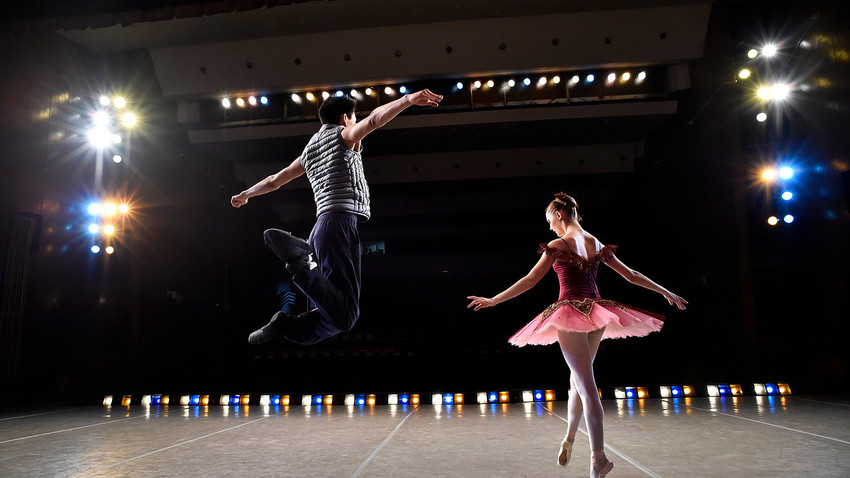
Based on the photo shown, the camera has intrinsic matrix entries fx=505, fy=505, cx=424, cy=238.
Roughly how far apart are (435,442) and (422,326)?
9.33 m

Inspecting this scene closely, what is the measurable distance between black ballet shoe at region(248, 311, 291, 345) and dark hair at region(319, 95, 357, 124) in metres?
0.85

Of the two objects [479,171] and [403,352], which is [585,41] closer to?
[479,171]

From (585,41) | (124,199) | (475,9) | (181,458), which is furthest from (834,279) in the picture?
(124,199)

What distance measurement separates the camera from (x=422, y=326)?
1374cm

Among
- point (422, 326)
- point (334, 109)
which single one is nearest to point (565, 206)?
point (334, 109)

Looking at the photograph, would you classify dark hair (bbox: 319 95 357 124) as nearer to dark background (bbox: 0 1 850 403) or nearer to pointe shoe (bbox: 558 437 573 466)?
pointe shoe (bbox: 558 437 573 466)

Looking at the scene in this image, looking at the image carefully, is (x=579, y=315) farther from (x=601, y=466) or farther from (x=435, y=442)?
(x=435, y=442)

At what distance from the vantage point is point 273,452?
408 centimetres

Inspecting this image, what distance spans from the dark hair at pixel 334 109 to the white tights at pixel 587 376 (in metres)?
1.68

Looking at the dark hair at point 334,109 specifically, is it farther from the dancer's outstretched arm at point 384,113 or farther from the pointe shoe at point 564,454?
the pointe shoe at point 564,454

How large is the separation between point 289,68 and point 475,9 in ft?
12.3

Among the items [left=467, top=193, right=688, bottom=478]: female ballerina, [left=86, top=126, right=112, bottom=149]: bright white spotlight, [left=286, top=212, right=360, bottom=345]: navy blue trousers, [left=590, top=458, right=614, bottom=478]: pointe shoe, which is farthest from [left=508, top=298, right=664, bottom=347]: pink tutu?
[left=86, top=126, right=112, bottom=149]: bright white spotlight

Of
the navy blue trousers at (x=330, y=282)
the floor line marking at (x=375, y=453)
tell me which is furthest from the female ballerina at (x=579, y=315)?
the floor line marking at (x=375, y=453)

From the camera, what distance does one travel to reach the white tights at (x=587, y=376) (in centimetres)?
272
